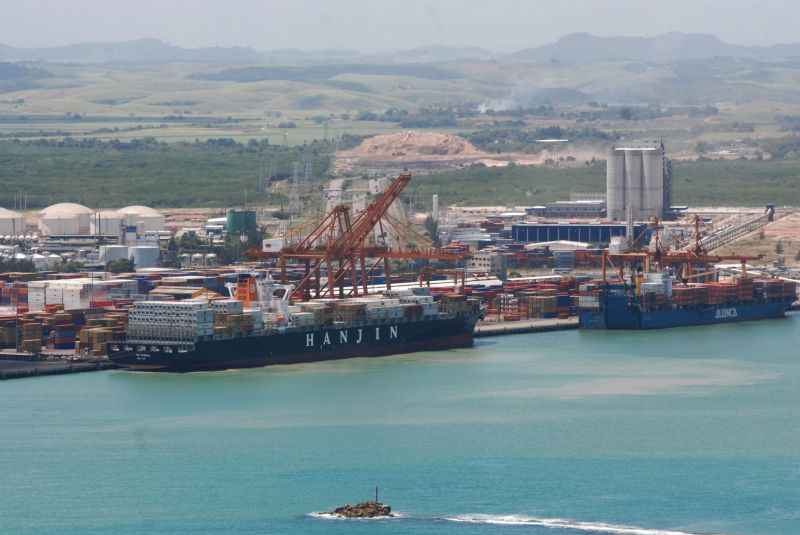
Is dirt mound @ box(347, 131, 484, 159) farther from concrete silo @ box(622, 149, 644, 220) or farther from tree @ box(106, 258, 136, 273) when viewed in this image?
tree @ box(106, 258, 136, 273)

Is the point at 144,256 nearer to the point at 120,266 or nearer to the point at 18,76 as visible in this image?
the point at 120,266

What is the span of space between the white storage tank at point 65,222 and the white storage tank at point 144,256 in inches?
284

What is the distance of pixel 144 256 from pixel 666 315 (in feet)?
40.9

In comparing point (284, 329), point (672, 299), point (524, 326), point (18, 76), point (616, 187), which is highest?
point (18, 76)

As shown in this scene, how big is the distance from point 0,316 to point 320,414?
1076 cm

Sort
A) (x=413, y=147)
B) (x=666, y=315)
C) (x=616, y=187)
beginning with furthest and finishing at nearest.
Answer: (x=413, y=147) → (x=616, y=187) → (x=666, y=315)

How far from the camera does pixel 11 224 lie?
55.8 m

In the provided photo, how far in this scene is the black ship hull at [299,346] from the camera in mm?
31438

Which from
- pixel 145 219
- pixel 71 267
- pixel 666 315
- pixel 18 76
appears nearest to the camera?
pixel 666 315

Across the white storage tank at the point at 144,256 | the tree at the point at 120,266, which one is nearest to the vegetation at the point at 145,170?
the white storage tank at the point at 144,256

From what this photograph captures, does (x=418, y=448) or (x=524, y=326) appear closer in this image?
(x=418, y=448)

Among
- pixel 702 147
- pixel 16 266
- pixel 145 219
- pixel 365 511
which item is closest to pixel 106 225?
pixel 145 219

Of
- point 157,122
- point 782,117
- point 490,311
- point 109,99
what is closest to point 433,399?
point 490,311

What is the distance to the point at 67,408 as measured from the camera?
27047mm
